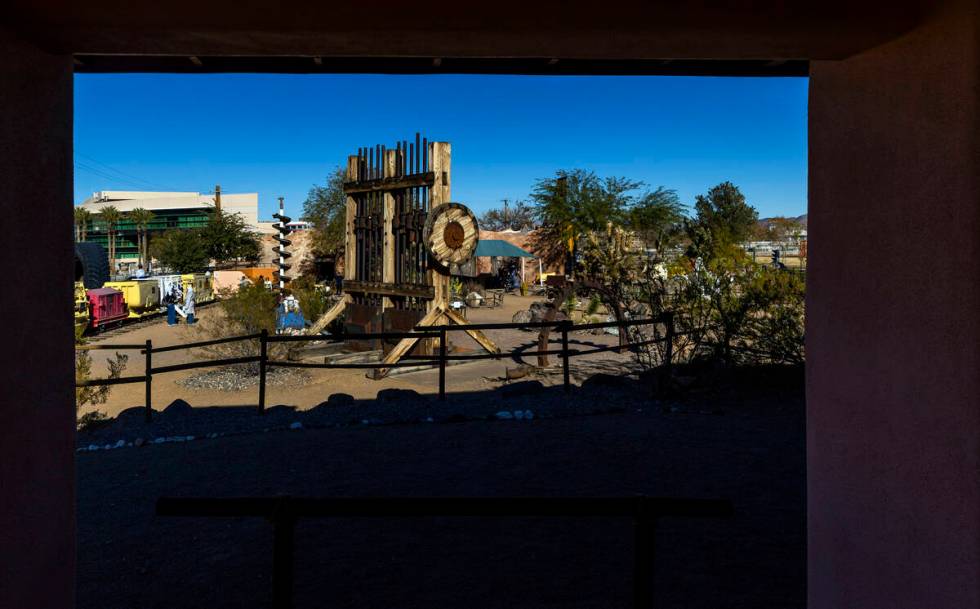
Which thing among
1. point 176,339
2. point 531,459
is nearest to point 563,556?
point 531,459

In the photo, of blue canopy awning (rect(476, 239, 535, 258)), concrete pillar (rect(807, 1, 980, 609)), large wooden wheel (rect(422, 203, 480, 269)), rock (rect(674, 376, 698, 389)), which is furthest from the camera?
blue canopy awning (rect(476, 239, 535, 258))

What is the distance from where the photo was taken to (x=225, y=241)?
43719mm

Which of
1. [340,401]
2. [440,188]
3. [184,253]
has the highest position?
[184,253]

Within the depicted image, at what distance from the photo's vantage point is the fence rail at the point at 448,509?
8.21 feet

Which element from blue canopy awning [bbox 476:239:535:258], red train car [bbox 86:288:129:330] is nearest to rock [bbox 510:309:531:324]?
red train car [bbox 86:288:129:330]

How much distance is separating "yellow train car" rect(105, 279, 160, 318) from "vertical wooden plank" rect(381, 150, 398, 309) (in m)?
12.5

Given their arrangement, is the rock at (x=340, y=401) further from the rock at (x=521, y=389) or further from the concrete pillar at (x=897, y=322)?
the concrete pillar at (x=897, y=322)

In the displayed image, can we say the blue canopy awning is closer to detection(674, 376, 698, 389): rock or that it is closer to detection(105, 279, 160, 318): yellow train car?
detection(105, 279, 160, 318): yellow train car

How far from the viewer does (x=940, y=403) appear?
2420 millimetres

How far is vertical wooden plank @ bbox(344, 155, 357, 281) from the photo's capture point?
15.0 metres

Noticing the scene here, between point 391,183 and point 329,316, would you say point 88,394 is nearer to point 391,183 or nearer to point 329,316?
point 329,316

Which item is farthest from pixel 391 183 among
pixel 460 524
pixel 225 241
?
pixel 225 241

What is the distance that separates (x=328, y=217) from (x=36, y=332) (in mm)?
35937

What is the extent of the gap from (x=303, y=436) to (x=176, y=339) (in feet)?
41.5
